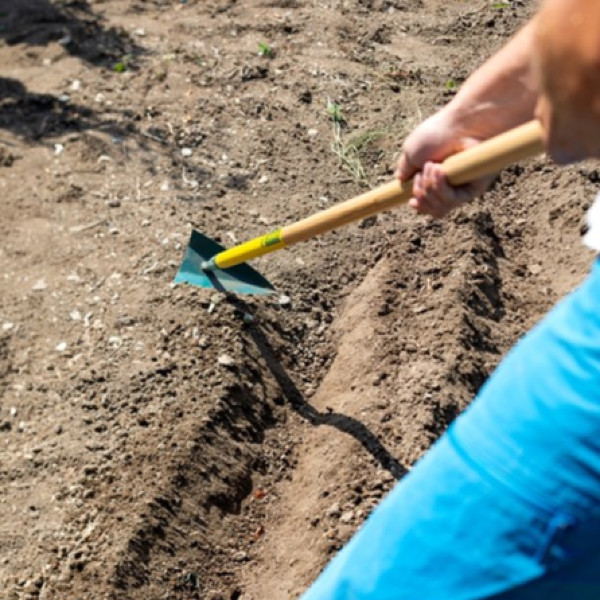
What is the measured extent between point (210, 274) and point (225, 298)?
0.11 meters

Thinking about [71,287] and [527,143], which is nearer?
[527,143]

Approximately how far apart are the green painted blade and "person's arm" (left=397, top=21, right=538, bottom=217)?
141 centimetres

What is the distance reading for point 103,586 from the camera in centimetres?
311

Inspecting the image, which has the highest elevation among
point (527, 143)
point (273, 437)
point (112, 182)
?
point (527, 143)

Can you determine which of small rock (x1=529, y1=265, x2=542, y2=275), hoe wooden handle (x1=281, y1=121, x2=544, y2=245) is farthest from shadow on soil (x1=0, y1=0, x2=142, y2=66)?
hoe wooden handle (x1=281, y1=121, x2=544, y2=245)

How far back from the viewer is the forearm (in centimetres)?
212

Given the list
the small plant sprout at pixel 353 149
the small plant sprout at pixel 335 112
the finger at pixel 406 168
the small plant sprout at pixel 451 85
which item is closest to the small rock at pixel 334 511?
the finger at pixel 406 168

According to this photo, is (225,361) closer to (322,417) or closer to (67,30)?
(322,417)

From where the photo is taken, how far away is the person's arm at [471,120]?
2.16 meters

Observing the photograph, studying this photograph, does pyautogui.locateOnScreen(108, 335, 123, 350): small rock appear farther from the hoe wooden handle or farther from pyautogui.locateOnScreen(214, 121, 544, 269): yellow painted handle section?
the hoe wooden handle

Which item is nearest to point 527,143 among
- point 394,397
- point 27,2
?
point 394,397

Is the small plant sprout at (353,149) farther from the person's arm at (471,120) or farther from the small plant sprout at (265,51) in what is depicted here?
the person's arm at (471,120)

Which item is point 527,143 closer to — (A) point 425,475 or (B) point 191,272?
(A) point 425,475

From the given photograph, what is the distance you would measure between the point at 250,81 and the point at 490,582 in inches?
161
